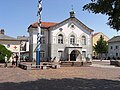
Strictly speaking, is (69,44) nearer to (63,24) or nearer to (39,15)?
(63,24)

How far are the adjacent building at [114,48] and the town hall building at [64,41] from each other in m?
23.2

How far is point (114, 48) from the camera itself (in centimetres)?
8388

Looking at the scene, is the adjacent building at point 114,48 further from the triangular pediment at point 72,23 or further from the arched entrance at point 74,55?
the arched entrance at point 74,55

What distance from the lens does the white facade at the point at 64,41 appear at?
58688mm

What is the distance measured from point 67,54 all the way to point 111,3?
4939 cm

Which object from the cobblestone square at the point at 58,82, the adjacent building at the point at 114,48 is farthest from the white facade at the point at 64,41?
the cobblestone square at the point at 58,82

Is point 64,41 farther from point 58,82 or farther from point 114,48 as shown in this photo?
point 58,82

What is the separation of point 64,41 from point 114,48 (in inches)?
1185

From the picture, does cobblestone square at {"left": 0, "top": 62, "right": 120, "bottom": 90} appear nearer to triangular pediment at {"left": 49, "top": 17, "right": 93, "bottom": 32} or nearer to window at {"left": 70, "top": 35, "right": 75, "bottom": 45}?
triangular pediment at {"left": 49, "top": 17, "right": 93, "bottom": 32}

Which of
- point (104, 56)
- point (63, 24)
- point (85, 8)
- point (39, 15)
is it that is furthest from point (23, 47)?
point (85, 8)

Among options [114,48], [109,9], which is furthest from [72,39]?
[109,9]

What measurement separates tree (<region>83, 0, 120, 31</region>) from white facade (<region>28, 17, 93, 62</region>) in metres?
47.7

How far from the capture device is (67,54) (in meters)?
59.0

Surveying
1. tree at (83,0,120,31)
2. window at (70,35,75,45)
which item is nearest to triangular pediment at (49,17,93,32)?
window at (70,35,75,45)
